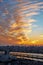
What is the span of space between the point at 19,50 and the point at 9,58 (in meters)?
39.4

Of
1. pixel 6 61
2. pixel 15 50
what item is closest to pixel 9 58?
pixel 6 61

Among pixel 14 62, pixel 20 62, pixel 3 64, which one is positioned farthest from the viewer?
pixel 20 62

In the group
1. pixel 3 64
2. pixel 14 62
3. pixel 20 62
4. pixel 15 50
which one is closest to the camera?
pixel 3 64

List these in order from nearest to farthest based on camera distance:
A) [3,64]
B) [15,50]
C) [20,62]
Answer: [3,64]
[20,62]
[15,50]

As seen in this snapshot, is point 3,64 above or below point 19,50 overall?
below

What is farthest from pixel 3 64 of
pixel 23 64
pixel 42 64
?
pixel 42 64

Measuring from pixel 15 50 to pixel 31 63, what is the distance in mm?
33313

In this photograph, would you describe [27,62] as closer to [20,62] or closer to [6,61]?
[20,62]

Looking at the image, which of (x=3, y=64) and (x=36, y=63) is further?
(x=36, y=63)

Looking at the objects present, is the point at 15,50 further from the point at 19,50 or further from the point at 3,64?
the point at 3,64

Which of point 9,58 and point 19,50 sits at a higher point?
point 19,50

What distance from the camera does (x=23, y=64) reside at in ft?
124

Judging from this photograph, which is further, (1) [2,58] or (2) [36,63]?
(2) [36,63]

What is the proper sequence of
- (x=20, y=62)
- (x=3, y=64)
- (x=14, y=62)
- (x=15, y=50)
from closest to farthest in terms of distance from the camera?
(x=3, y=64) → (x=14, y=62) → (x=20, y=62) → (x=15, y=50)
